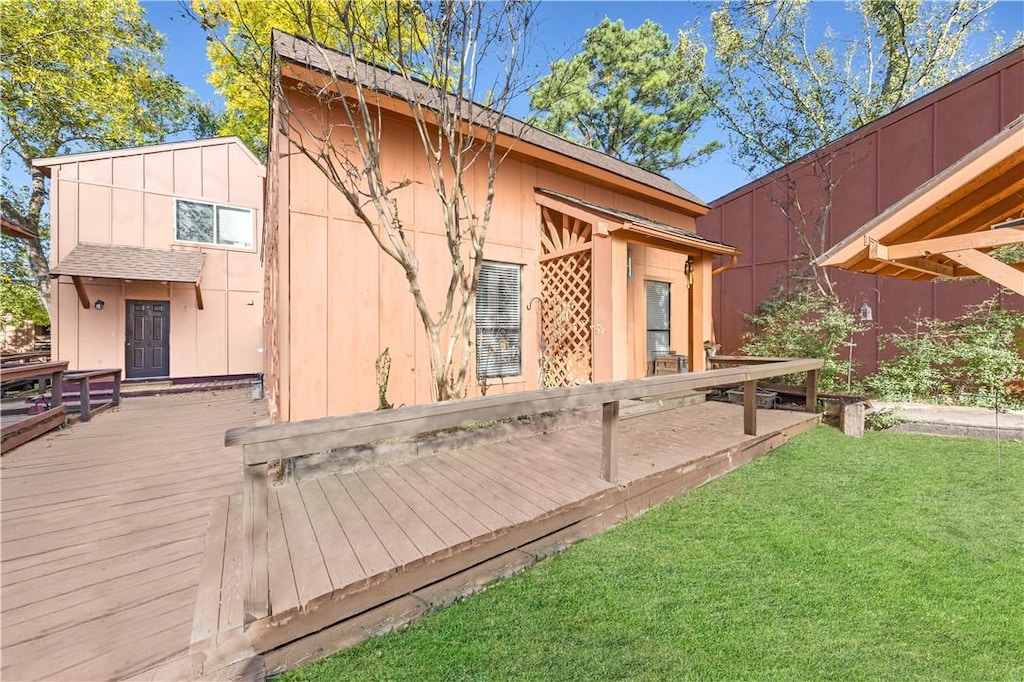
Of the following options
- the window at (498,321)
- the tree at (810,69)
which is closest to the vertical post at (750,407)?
the window at (498,321)

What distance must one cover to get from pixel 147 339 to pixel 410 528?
11189 millimetres

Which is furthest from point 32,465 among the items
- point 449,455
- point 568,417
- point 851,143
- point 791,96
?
point 791,96

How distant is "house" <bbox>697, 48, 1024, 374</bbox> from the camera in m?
7.19

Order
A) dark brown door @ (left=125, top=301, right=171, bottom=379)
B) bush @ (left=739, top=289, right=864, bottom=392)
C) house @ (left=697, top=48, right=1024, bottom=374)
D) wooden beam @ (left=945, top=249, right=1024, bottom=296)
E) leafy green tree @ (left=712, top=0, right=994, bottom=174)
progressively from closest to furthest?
1. wooden beam @ (left=945, top=249, right=1024, bottom=296)
2. bush @ (left=739, top=289, right=864, bottom=392)
3. house @ (left=697, top=48, right=1024, bottom=374)
4. dark brown door @ (left=125, top=301, right=171, bottom=379)
5. leafy green tree @ (left=712, top=0, right=994, bottom=174)

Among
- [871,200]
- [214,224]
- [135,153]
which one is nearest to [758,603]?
[871,200]

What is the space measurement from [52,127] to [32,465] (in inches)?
594

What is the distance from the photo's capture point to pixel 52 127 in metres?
12.6

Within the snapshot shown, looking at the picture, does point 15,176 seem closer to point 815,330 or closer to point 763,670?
point 763,670

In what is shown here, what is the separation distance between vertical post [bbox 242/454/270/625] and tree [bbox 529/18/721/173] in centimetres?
1610

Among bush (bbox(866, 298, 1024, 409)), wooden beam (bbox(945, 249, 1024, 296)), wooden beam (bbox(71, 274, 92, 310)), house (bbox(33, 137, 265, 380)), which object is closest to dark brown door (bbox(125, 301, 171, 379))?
house (bbox(33, 137, 265, 380))

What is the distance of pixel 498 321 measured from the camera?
5852mm

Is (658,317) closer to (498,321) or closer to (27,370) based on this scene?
(498,321)

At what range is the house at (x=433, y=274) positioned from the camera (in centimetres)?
426

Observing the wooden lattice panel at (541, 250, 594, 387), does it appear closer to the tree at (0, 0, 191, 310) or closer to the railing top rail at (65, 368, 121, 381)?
the railing top rail at (65, 368, 121, 381)
